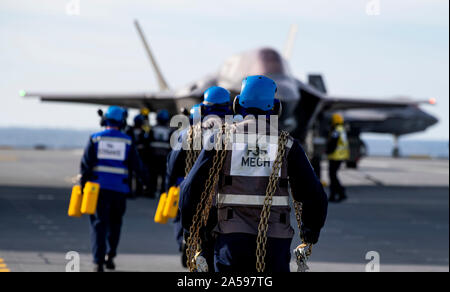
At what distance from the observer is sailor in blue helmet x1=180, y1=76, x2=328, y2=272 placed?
4082 mm

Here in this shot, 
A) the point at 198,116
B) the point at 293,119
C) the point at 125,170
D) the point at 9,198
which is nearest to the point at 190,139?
the point at 198,116

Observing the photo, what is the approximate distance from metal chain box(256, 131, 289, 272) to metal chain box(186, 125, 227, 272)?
1.05 feet

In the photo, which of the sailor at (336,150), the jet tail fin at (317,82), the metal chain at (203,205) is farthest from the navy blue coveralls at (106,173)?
the jet tail fin at (317,82)

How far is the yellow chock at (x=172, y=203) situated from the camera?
7.44 metres

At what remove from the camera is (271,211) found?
414 cm

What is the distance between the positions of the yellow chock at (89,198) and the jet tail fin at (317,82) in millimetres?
37275

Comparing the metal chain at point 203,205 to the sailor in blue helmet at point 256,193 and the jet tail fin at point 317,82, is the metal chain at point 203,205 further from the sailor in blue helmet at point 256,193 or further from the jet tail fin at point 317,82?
the jet tail fin at point 317,82

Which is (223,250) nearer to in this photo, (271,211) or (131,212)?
(271,211)

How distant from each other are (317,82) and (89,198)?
1560 inches

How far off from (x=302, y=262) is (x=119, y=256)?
5324 mm

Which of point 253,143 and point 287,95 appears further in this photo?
point 287,95

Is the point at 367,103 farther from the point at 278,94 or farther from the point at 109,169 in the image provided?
the point at 109,169
